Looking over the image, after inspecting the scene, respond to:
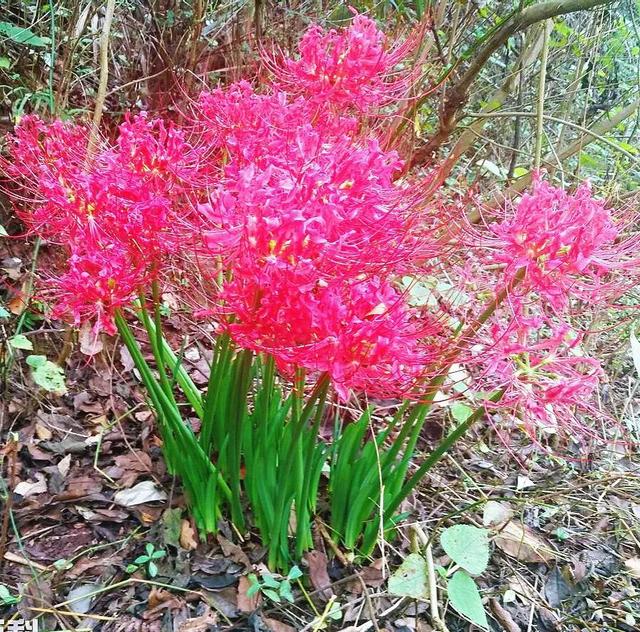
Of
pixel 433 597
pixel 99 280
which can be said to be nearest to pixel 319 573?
pixel 433 597

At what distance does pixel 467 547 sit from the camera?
1.40 metres

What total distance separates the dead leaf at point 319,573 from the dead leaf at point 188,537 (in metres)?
0.31

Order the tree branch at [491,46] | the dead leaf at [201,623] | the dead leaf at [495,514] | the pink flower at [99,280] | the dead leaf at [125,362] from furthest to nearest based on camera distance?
the dead leaf at [125,362] < the tree branch at [491,46] < the dead leaf at [495,514] < the dead leaf at [201,623] < the pink flower at [99,280]

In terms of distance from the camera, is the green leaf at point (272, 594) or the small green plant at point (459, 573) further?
the green leaf at point (272, 594)

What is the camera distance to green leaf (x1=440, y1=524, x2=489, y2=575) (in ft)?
4.49

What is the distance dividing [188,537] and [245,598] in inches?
9.2

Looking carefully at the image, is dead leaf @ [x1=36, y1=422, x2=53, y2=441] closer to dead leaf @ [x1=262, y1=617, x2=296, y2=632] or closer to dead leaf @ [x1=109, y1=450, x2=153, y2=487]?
dead leaf @ [x1=109, y1=450, x2=153, y2=487]

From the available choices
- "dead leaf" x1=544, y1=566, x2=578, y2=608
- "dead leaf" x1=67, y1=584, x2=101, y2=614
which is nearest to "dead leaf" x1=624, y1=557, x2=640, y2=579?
"dead leaf" x1=544, y1=566, x2=578, y2=608

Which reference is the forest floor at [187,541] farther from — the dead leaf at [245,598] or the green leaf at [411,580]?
the green leaf at [411,580]

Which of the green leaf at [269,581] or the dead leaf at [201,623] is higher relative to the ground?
the green leaf at [269,581]

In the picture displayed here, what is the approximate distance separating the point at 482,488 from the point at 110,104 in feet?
8.06

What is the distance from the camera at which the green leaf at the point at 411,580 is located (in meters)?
1.40

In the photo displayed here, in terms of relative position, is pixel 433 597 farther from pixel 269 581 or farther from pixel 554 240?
pixel 554 240

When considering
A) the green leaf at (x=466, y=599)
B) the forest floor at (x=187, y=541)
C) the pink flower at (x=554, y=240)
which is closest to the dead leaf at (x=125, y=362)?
the forest floor at (x=187, y=541)
